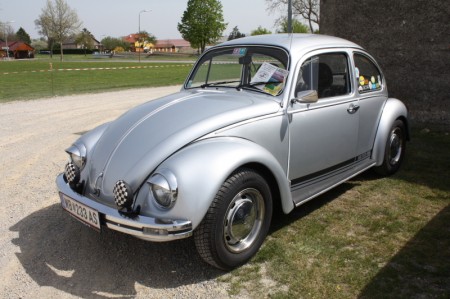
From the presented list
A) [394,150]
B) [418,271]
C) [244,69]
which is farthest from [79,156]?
[394,150]

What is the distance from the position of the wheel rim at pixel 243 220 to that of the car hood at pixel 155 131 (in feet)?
1.94

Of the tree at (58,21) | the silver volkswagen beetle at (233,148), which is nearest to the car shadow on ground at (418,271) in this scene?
the silver volkswagen beetle at (233,148)

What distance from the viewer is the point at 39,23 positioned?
64375mm

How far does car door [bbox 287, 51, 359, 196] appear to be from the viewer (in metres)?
3.64

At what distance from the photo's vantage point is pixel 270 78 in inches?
148

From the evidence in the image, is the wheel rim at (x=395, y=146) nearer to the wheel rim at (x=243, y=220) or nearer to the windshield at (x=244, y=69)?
the windshield at (x=244, y=69)

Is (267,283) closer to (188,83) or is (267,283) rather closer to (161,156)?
(161,156)

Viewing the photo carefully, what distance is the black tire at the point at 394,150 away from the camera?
196 inches

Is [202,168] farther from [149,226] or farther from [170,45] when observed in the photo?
[170,45]

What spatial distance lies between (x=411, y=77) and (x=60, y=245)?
23.2 ft

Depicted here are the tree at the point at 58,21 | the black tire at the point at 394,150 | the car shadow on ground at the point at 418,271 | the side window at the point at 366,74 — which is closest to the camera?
the car shadow on ground at the point at 418,271

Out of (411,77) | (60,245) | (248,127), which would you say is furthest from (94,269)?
(411,77)

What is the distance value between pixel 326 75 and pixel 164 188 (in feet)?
7.45

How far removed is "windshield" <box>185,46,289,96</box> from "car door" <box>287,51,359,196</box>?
205mm
